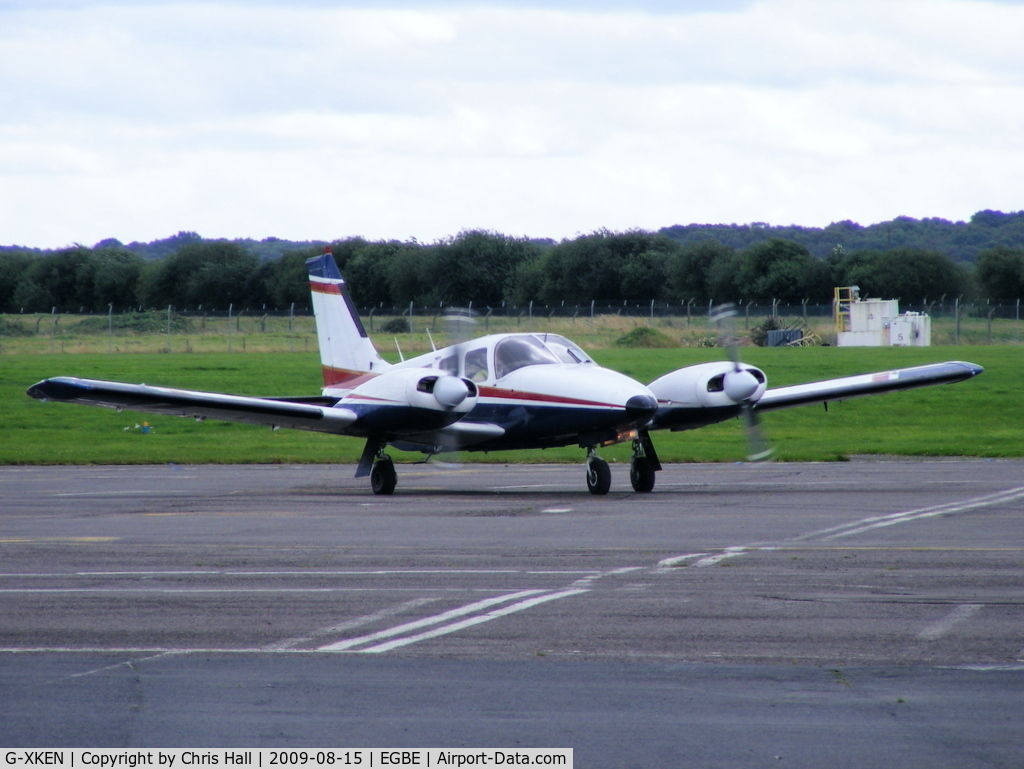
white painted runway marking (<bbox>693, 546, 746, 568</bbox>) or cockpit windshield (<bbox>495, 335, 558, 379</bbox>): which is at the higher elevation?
cockpit windshield (<bbox>495, 335, 558, 379</bbox>)

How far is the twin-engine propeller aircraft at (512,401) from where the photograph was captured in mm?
19062

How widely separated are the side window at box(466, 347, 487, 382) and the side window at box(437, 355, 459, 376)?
192 mm

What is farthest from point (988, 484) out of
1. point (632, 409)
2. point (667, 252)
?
point (667, 252)

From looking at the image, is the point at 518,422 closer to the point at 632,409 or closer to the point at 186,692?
the point at 632,409

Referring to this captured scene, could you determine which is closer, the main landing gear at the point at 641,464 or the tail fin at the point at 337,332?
the main landing gear at the point at 641,464

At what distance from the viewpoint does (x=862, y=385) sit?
22.1 metres

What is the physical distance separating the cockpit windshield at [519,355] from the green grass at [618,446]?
9.48 metres

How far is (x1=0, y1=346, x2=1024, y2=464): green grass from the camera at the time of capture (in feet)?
104

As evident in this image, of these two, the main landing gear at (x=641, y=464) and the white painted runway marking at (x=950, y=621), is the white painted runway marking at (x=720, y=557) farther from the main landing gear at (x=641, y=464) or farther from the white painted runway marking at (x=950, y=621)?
the main landing gear at (x=641, y=464)

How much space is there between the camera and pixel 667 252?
114 metres

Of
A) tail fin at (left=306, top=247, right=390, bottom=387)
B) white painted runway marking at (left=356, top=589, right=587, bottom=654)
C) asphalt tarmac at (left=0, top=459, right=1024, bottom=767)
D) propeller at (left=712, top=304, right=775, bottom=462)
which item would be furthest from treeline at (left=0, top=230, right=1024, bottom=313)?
white painted runway marking at (left=356, top=589, right=587, bottom=654)

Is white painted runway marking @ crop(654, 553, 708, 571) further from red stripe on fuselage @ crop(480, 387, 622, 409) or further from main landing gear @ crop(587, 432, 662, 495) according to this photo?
main landing gear @ crop(587, 432, 662, 495)
